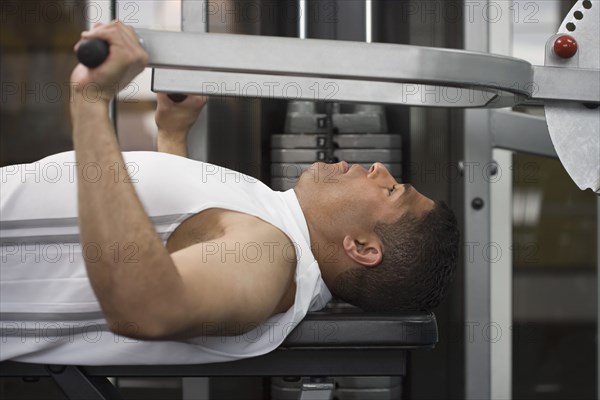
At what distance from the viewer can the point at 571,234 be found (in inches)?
83.8

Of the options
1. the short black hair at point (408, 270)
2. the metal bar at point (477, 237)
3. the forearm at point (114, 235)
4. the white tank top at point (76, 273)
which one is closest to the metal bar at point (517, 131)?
the metal bar at point (477, 237)

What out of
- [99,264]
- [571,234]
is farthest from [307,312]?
[571,234]

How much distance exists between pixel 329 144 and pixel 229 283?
755 mm

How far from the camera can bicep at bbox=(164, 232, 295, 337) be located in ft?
3.77

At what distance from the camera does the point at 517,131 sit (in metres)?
1.94

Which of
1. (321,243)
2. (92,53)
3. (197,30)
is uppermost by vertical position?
(197,30)

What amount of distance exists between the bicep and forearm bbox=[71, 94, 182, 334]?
5 centimetres

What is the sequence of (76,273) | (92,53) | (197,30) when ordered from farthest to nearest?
1. (197,30)
2. (76,273)
3. (92,53)

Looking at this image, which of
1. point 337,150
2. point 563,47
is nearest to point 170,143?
point 337,150

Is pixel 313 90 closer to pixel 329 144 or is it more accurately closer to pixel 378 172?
pixel 378 172

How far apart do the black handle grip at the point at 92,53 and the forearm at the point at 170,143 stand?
681 millimetres

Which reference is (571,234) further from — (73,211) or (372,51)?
(73,211)

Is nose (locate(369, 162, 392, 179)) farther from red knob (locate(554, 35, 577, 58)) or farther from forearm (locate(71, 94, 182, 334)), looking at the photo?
forearm (locate(71, 94, 182, 334))

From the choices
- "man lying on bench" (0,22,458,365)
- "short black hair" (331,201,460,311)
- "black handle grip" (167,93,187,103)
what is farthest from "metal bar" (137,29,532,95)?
"black handle grip" (167,93,187,103)
